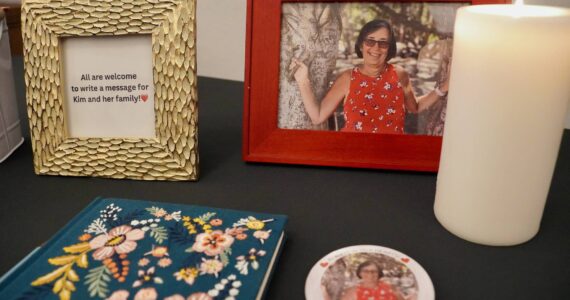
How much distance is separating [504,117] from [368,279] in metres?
0.19

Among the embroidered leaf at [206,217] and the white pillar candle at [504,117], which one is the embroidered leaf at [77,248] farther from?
the white pillar candle at [504,117]

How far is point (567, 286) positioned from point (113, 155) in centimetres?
49

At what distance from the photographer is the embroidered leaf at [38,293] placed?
366 millimetres

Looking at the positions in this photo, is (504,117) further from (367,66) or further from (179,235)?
(179,235)

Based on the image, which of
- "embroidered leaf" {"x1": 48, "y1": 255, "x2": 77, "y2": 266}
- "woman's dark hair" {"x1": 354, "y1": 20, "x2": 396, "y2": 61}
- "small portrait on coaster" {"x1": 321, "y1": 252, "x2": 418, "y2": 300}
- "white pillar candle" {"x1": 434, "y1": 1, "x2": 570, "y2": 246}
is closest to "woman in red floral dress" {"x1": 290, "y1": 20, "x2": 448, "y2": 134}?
"woman's dark hair" {"x1": 354, "y1": 20, "x2": 396, "y2": 61}

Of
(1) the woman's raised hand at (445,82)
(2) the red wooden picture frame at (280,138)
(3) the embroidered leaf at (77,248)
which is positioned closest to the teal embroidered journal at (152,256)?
(3) the embroidered leaf at (77,248)

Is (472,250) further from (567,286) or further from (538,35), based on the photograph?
(538,35)

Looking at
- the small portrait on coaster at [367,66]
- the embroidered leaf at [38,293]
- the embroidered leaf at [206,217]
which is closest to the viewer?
the embroidered leaf at [38,293]

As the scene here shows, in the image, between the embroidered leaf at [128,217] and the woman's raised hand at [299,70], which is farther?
the woman's raised hand at [299,70]

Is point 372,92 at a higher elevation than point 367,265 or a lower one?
higher

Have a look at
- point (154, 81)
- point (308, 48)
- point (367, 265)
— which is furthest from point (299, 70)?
point (367, 265)

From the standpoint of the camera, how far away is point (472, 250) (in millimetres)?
468

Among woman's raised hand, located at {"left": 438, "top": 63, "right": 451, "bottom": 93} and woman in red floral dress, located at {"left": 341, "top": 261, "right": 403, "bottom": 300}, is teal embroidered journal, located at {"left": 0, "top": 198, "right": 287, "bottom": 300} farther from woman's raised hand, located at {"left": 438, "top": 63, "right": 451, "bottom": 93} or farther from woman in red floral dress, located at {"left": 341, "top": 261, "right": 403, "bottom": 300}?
woman's raised hand, located at {"left": 438, "top": 63, "right": 451, "bottom": 93}

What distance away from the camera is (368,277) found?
400mm
